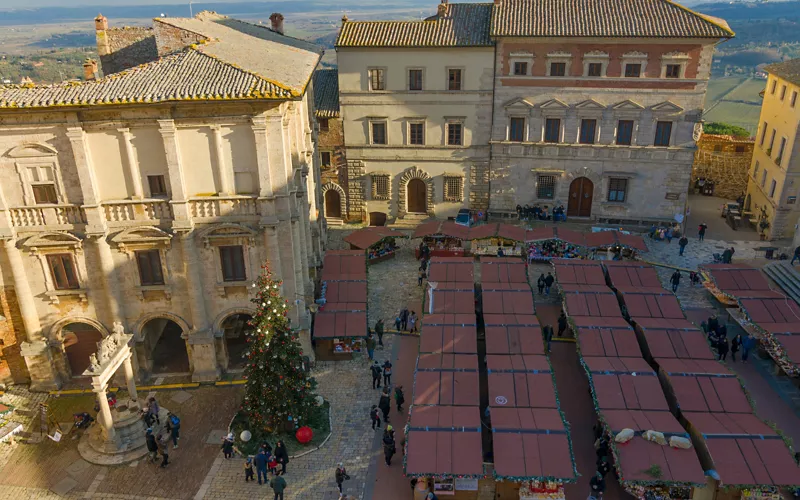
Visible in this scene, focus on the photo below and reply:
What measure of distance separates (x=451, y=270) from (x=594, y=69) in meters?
19.7

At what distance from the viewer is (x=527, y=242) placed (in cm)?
4125

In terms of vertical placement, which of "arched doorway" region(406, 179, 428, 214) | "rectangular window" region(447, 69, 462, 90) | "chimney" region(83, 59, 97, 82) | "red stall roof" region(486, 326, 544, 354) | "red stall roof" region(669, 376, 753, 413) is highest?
"chimney" region(83, 59, 97, 82)

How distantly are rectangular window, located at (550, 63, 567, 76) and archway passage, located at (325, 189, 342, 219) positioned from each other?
19.3m

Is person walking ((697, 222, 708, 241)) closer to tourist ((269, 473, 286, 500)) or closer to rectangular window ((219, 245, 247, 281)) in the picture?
rectangular window ((219, 245, 247, 281))

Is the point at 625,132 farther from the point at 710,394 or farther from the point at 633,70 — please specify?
the point at 710,394

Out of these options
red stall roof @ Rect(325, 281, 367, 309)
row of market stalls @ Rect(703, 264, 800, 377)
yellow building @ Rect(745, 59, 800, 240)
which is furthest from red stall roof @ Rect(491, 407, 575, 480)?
yellow building @ Rect(745, 59, 800, 240)

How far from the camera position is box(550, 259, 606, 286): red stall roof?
35.1m

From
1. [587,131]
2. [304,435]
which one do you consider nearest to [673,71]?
[587,131]

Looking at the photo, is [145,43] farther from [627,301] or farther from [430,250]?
[627,301]

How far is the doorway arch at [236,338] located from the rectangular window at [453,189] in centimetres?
2082

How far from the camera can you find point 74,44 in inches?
7136

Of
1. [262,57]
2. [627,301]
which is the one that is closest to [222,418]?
A: [262,57]

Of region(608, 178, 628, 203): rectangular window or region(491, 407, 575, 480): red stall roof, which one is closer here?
region(491, 407, 575, 480): red stall roof

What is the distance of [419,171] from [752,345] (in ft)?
86.0
